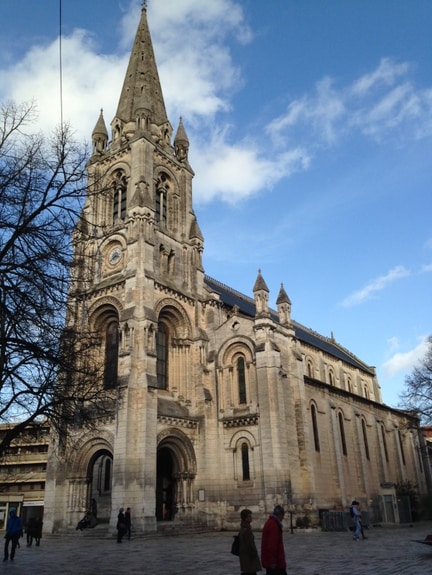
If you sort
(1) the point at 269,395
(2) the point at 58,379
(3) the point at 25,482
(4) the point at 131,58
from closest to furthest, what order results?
(2) the point at 58,379, (1) the point at 269,395, (4) the point at 131,58, (3) the point at 25,482

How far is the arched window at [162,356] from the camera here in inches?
1309

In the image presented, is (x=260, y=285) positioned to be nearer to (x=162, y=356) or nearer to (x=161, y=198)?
(x=162, y=356)

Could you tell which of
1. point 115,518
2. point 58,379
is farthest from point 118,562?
point 115,518

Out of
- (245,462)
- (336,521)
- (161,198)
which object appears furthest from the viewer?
(161,198)

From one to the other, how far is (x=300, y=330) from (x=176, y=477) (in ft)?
93.9

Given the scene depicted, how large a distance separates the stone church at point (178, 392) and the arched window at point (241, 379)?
0.25ft

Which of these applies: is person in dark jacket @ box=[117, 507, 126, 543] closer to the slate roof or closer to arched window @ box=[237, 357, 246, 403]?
arched window @ box=[237, 357, 246, 403]

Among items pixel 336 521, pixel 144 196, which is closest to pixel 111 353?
pixel 144 196

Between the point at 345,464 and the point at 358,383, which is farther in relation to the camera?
the point at 358,383

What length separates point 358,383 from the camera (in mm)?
55844

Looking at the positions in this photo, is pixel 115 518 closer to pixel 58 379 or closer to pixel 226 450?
pixel 226 450

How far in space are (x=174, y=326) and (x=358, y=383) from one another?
94.4ft

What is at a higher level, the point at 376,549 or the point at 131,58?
the point at 131,58

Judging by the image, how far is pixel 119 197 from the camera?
38125mm
